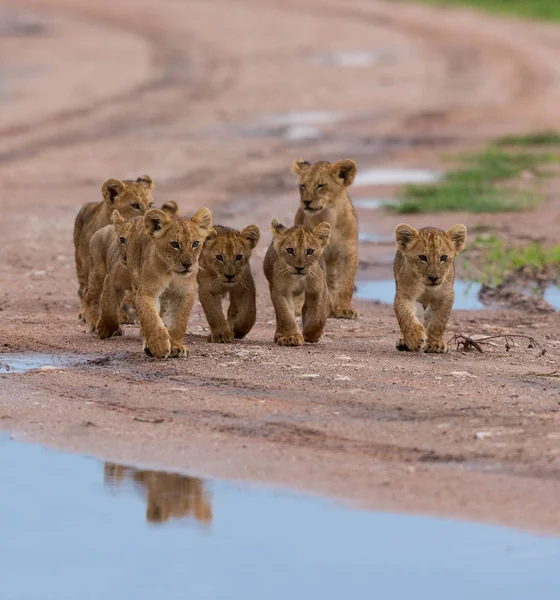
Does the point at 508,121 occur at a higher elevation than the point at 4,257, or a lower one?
higher

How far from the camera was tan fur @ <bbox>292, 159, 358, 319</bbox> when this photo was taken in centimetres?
1262

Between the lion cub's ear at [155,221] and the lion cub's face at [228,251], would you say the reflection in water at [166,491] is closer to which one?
the lion cub's ear at [155,221]

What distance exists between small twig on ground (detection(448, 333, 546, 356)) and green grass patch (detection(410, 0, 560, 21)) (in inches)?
1484

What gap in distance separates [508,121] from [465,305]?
48.9 ft

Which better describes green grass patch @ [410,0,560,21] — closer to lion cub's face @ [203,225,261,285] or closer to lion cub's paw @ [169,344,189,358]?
lion cub's face @ [203,225,261,285]

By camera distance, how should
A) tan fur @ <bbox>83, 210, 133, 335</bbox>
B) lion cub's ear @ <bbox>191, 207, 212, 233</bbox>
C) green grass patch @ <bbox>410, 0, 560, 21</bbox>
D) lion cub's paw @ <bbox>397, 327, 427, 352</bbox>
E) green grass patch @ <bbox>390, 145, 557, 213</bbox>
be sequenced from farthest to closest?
1. green grass patch @ <bbox>410, 0, 560, 21</bbox>
2. green grass patch @ <bbox>390, 145, 557, 213</bbox>
3. tan fur @ <bbox>83, 210, 133, 335</bbox>
4. lion cub's paw @ <bbox>397, 327, 427, 352</bbox>
5. lion cub's ear @ <bbox>191, 207, 212, 233</bbox>

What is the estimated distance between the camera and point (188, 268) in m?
10.1

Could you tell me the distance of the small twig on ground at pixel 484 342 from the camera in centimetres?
1063

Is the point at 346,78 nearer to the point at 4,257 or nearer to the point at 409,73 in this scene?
the point at 409,73

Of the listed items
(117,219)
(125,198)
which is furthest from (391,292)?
(117,219)

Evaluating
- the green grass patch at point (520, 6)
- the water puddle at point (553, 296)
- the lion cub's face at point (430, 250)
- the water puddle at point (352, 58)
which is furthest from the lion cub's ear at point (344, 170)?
the green grass patch at point (520, 6)

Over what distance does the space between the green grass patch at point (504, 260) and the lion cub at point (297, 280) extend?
3.43m

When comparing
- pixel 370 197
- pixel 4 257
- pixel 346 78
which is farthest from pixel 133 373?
pixel 346 78

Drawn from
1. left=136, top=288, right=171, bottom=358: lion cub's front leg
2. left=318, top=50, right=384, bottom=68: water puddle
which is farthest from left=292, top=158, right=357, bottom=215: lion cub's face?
left=318, top=50, right=384, bottom=68: water puddle
